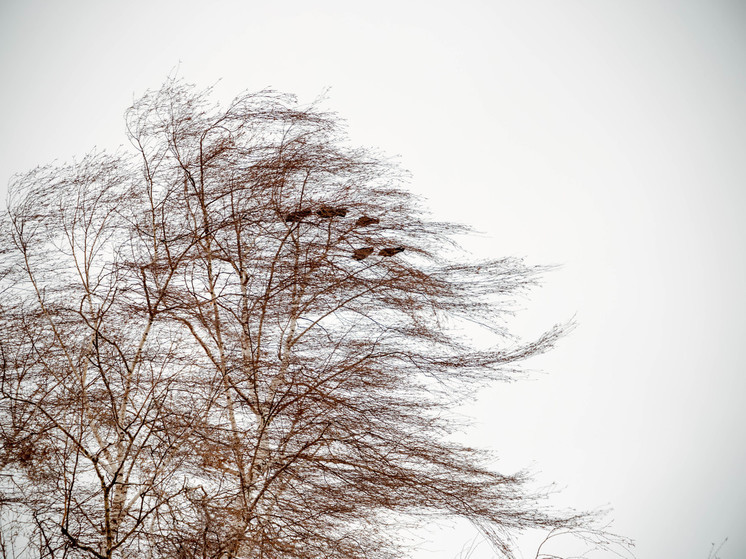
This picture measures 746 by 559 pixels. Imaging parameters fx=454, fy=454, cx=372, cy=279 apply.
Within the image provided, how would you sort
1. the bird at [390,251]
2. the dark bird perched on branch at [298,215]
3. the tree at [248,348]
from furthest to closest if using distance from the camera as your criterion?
the dark bird perched on branch at [298,215]
the bird at [390,251]
the tree at [248,348]

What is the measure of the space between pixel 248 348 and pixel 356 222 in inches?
41.0

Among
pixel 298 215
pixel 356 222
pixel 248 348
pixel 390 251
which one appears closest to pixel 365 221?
pixel 356 222

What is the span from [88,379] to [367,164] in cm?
257

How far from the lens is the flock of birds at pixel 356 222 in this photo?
2.61m

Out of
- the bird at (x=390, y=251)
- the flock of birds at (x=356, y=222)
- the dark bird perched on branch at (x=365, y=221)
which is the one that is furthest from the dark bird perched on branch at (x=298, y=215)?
the bird at (x=390, y=251)

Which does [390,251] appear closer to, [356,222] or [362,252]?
[362,252]

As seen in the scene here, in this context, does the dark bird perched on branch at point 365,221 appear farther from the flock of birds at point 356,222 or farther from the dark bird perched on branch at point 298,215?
the dark bird perched on branch at point 298,215

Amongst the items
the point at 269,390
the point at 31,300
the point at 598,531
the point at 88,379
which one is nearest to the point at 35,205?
the point at 31,300

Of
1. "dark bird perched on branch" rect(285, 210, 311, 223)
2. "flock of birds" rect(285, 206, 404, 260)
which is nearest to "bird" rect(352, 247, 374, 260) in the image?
"flock of birds" rect(285, 206, 404, 260)

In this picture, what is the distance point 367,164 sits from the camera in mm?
3146

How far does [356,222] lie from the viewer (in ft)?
9.04

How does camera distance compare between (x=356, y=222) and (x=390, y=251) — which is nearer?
(x=390, y=251)

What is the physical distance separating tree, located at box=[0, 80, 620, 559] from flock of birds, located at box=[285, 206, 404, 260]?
0.5 inches

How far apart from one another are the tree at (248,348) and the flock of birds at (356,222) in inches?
0.5
